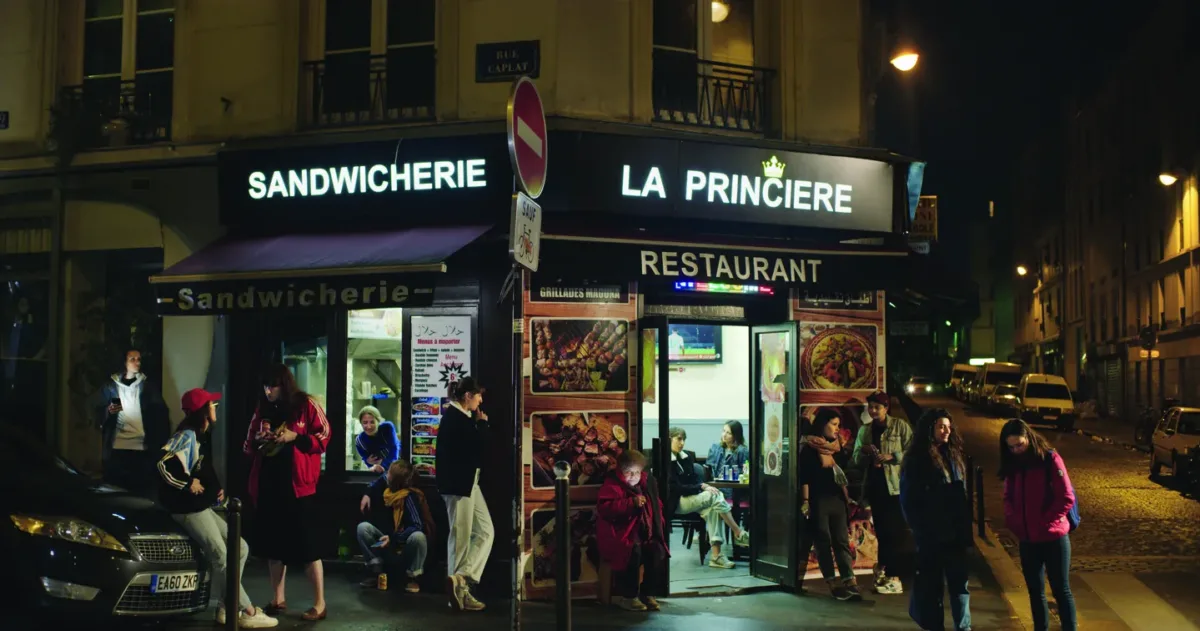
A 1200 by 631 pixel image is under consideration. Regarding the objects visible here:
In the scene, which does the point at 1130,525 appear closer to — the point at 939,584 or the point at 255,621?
the point at 939,584

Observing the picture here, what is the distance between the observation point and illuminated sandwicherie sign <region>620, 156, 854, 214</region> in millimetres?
10148

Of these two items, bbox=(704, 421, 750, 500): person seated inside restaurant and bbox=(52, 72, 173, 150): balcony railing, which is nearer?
bbox=(704, 421, 750, 500): person seated inside restaurant

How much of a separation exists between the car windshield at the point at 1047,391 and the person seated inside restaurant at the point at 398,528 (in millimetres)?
32471

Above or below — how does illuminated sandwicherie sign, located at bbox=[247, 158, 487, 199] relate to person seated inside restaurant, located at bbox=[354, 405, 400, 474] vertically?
above

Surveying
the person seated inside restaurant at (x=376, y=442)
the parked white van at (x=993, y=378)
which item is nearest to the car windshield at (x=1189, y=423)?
the person seated inside restaurant at (x=376, y=442)

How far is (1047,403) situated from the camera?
1468 inches

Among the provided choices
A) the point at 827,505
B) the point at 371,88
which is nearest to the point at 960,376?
the point at 827,505

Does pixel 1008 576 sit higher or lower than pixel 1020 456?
lower

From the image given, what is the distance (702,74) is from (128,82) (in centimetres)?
637

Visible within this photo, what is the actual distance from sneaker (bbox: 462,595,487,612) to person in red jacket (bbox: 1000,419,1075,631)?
14.1 feet

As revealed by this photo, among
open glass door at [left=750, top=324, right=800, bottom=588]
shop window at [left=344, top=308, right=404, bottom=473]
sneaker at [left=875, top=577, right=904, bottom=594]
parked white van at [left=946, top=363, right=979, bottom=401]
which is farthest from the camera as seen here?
parked white van at [left=946, top=363, right=979, bottom=401]

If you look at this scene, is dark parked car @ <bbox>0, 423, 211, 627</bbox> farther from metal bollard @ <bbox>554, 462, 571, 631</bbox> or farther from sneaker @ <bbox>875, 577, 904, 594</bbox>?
sneaker @ <bbox>875, 577, 904, 594</bbox>

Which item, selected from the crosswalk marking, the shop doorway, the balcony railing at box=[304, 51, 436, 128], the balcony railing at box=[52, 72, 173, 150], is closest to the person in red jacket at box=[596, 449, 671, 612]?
the shop doorway

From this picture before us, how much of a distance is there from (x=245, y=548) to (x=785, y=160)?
20.2 feet
